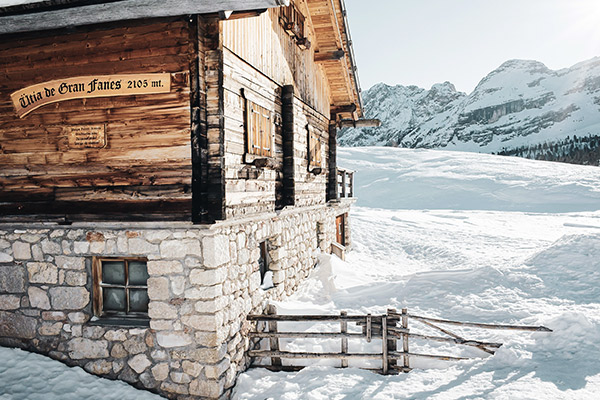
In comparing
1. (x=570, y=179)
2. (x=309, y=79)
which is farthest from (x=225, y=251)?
(x=570, y=179)

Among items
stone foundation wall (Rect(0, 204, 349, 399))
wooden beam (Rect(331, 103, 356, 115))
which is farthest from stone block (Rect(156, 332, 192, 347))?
wooden beam (Rect(331, 103, 356, 115))

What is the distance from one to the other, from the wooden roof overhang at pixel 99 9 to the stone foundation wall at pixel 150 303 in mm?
2800

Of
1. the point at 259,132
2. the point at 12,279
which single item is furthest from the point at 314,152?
the point at 12,279

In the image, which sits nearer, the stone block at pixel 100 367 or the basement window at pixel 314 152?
the stone block at pixel 100 367

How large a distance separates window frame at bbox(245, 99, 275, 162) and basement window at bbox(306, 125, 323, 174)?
281 cm

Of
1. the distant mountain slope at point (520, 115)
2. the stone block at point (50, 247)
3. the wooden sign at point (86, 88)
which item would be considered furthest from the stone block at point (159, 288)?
the distant mountain slope at point (520, 115)

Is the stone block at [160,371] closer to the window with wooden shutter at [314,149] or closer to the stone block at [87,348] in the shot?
the stone block at [87,348]

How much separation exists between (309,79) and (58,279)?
775 cm

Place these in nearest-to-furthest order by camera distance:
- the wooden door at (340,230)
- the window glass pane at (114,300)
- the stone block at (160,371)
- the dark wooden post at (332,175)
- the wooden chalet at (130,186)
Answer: the wooden chalet at (130,186)
the stone block at (160,371)
the window glass pane at (114,300)
the dark wooden post at (332,175)
the wooden door at (340,230)

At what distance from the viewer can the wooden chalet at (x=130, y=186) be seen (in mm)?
5676

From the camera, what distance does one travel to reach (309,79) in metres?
11.1

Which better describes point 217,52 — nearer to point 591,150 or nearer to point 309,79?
point 309,79

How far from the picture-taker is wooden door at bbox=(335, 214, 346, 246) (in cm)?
1644

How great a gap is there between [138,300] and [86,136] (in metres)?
2.60
